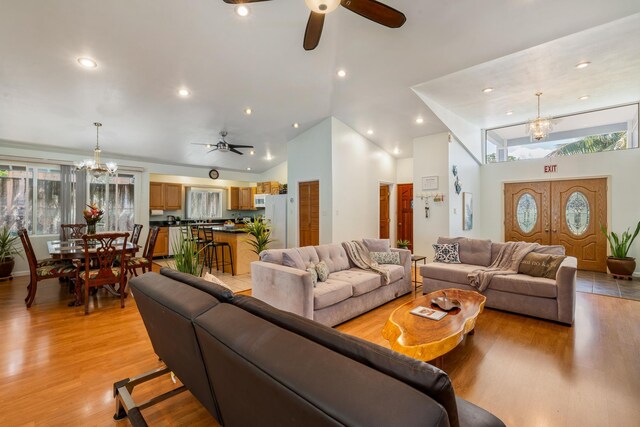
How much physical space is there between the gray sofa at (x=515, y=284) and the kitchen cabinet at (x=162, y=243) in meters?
6.53

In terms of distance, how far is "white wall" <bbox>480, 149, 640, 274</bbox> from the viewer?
5.52m

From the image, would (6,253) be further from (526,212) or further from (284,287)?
(526,212)

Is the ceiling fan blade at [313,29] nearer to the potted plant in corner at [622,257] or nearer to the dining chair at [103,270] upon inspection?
the dining chair at [103,270]

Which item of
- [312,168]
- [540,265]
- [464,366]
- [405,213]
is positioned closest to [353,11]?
[464,366]

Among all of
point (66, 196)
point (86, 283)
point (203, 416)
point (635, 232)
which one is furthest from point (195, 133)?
point (635, 232)

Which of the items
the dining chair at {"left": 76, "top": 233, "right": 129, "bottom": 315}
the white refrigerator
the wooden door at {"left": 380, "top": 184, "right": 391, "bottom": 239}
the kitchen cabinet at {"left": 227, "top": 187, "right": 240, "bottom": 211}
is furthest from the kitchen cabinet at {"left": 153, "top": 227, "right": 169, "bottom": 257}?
the wooden door at {"left": 380, "top": 184, "right": 391, "bottom": 239}

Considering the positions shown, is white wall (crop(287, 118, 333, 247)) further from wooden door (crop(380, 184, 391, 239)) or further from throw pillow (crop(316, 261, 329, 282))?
wooden door (crop(380, 184, 391, 239))

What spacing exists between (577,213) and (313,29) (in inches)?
269

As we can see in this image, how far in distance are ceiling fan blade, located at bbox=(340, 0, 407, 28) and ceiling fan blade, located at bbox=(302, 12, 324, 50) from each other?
241 mm

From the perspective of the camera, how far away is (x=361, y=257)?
423 centimetres

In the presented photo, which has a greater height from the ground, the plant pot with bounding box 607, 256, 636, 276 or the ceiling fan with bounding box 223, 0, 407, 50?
the ceiling fan with bounding box 223, 0, 407, 50

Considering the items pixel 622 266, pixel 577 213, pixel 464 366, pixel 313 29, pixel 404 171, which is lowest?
pixel 464 366

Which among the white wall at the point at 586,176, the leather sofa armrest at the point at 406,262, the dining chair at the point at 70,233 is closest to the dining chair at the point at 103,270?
the dining chair at the point at 70,233

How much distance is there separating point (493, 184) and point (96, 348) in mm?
8069
